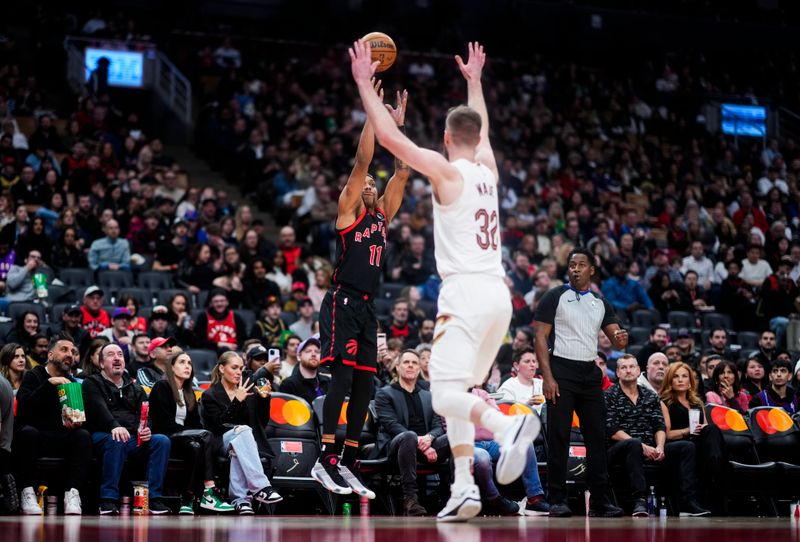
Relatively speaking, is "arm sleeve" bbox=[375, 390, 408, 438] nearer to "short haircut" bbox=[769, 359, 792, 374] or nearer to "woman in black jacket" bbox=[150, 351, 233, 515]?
"woman in black jacket" bbox=[150, 351, 233, 515]

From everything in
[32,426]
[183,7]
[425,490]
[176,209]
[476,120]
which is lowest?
[425,490]

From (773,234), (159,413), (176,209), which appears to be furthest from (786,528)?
(773,234)

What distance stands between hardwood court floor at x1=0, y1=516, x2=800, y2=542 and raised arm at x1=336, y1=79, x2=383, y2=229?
217cm

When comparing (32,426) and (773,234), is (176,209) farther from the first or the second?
(773,234)

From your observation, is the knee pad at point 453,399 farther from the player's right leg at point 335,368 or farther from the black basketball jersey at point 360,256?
the black basketball jersey at point 360,256

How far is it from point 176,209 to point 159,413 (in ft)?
23.4

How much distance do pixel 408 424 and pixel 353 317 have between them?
3.22 metres

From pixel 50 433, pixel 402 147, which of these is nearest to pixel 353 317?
pixel 402 147

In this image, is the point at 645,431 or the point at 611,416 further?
the point at 645,431

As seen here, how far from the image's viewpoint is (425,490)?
422 inches

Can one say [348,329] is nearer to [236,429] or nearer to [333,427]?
[333,427]

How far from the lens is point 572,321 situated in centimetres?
893

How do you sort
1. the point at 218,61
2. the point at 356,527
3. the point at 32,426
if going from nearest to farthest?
the point at 356,527, the point at 32,426, the point at 218,61

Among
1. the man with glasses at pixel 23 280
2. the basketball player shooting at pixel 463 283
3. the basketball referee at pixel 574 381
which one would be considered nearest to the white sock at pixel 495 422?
the basketball player shooting at pixel 463 283
